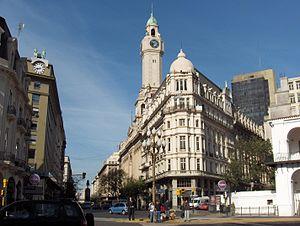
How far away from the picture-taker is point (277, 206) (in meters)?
36.7

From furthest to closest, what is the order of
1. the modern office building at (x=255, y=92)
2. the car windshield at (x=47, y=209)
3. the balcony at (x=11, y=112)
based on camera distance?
the modern office building at (x=255, y=92) → the balcony at (x=11, y=112) → the car windshield at (x=47, y=209)

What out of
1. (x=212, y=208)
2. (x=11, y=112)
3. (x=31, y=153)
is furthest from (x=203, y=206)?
(x=11, y=112)

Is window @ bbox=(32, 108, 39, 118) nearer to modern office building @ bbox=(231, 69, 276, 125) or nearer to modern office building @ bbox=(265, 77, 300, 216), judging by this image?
modern office building @ bbox=(265, 77, 300, 216)

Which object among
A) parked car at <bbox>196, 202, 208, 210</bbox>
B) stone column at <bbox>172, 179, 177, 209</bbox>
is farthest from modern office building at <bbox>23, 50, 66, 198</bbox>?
parked car at <bbox>196, 202, 208, 210</bbox>

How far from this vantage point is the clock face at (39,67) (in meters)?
67.4

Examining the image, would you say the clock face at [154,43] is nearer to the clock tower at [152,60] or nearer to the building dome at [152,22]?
the clock tower at [152,60]

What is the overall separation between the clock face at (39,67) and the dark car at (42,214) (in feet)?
198

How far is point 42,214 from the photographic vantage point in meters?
9.82

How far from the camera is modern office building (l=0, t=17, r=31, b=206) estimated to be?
35406 mm

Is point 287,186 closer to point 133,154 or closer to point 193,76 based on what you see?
point 193,76

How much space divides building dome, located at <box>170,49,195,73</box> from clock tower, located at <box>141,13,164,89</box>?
2905 centimetres

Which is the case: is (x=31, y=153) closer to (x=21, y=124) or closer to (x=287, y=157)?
(x=21, y=124)

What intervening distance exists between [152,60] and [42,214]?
99381mm

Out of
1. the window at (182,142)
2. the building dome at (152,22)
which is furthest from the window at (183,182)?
the building dome at (152,22)
